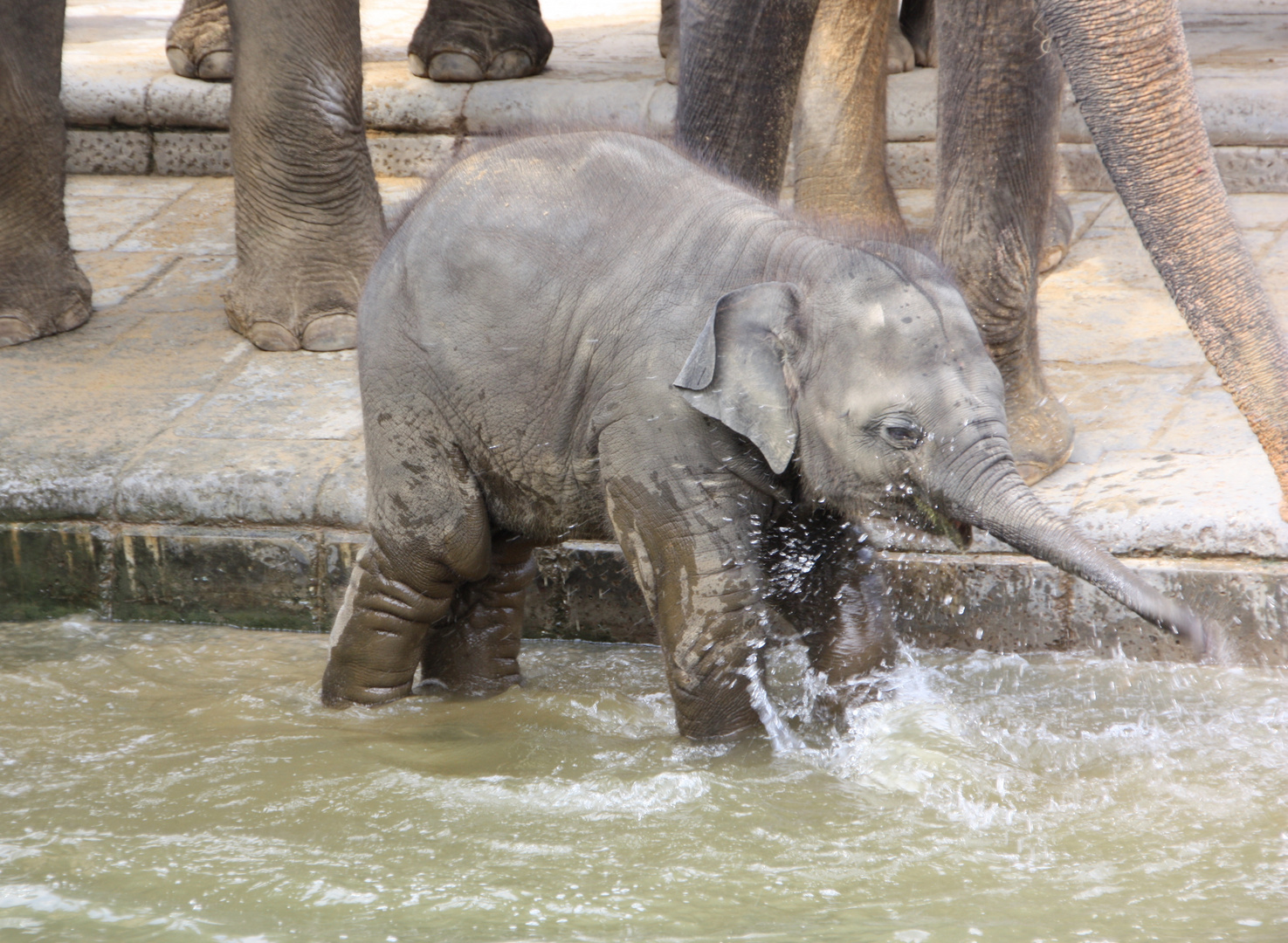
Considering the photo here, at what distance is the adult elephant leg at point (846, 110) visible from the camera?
5340 millimetres

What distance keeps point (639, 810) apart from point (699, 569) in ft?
1.60

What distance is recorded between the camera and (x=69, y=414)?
449 cm

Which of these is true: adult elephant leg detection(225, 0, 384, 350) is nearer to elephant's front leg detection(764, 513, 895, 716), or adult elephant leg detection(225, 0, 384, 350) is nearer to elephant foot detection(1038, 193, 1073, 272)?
elephant foot detection(1038, 193, 1073, 272)

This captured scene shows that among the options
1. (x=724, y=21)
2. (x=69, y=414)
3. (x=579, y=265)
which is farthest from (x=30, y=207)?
(x=579, y=265)

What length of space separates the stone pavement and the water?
0.17 m

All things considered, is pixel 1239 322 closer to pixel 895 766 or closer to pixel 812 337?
pixel 812 337

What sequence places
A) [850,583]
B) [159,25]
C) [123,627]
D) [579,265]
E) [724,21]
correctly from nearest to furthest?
[579,265] < [850,583] < [724,21] < [123,627] < [159,25]

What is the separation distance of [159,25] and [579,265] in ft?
21.2

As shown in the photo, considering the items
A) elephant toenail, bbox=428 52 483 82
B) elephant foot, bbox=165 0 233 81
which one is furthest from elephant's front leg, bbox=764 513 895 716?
elephant foot, bbox=165 0 233 81

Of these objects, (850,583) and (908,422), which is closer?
(908,422)

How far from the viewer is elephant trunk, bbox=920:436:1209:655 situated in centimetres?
237

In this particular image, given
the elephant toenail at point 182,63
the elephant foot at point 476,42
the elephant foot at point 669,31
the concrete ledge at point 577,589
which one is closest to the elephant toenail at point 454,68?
the elephant foot at point 476,42

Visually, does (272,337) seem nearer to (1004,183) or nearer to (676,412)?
(1004,183)

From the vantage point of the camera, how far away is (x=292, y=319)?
5012mm
